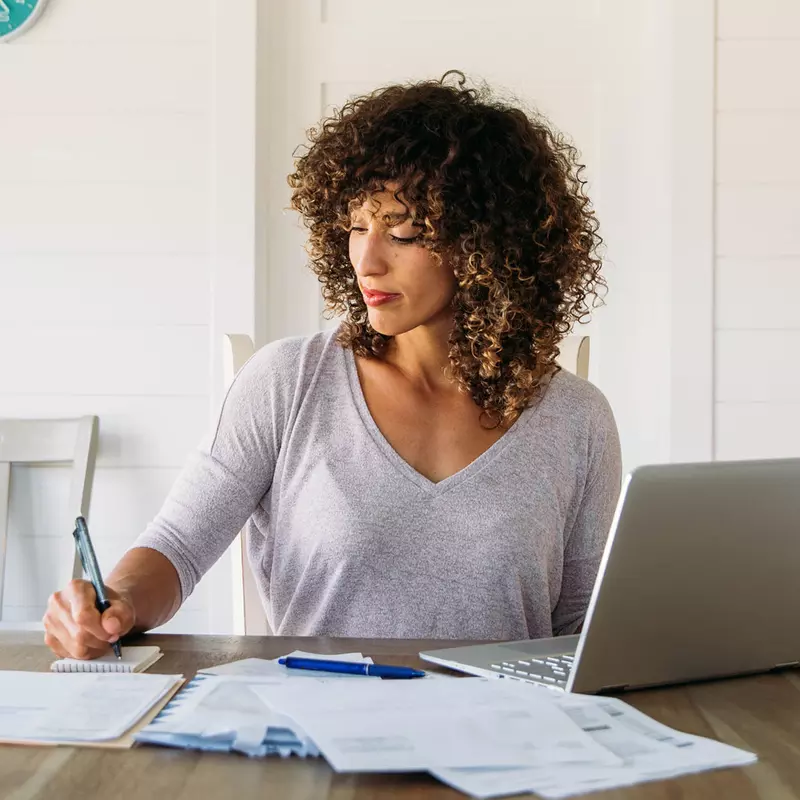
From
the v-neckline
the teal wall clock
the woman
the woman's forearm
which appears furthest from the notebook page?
the teal wall clock

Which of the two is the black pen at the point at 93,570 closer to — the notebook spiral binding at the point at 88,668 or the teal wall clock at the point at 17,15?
the notebook spiral binding at the point at 88,668

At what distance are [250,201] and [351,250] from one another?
1.11 m

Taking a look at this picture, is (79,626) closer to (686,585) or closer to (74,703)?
(74,703)

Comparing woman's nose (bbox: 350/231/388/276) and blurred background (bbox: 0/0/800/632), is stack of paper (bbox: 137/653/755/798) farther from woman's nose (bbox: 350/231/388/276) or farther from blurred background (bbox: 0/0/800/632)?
blurred background (bbox: 0/0/800/632)

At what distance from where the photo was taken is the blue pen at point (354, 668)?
91 cm

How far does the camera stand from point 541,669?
927mm

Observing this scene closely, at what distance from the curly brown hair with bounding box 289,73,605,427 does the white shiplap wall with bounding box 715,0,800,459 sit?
1024 mm

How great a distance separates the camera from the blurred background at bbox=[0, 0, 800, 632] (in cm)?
242

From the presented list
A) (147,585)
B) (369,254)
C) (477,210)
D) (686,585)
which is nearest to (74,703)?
(147,585)

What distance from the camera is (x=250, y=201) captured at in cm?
245

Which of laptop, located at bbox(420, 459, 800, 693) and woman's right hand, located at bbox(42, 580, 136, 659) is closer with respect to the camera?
laptop, located at bbox(420, 459, 800, 693)

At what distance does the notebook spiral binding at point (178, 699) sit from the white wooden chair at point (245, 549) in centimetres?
60

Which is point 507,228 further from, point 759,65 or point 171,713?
point 759,65

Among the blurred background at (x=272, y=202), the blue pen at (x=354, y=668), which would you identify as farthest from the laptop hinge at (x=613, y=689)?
the blurred background at (x=272, y=202)
